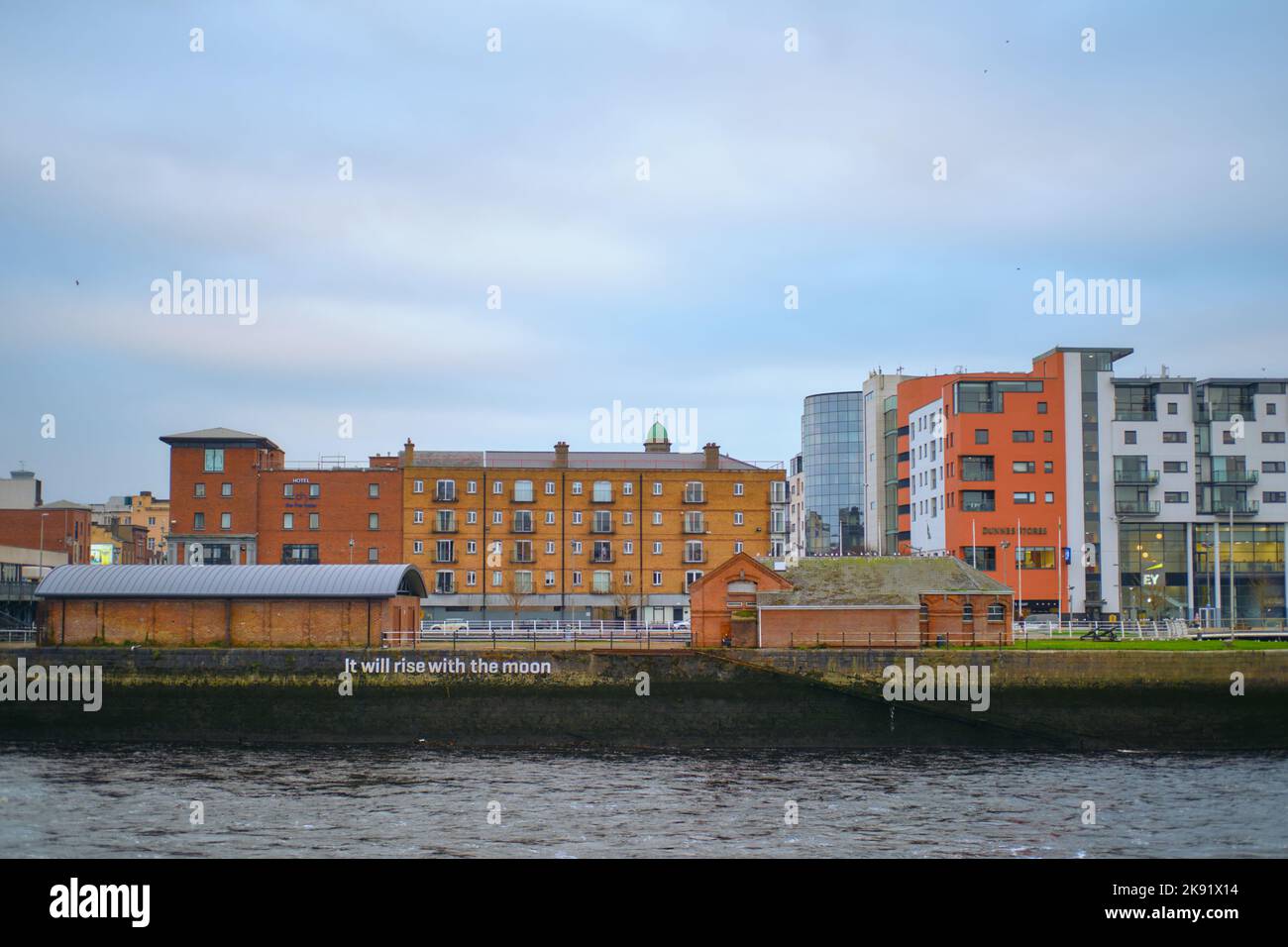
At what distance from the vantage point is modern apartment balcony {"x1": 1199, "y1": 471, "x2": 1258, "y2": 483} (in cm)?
9112

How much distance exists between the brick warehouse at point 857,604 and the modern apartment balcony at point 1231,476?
1751 inches

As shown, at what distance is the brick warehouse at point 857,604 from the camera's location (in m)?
52.9

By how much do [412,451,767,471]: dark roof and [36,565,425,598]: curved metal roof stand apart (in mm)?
32791

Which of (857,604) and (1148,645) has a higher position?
(857,604)

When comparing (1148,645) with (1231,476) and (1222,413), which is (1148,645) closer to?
(1231,476)

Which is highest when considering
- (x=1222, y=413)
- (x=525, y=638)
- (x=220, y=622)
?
(x=1222, y=413)

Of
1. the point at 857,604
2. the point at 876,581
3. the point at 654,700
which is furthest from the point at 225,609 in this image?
the point at 876,581

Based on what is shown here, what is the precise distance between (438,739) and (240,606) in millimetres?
12053

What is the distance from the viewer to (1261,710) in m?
48.8

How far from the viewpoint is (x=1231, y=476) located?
300ft

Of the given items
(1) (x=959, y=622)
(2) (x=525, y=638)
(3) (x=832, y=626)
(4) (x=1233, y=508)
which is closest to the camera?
(3) (x=832, y=626)

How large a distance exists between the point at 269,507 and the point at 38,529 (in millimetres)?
Result: 30854

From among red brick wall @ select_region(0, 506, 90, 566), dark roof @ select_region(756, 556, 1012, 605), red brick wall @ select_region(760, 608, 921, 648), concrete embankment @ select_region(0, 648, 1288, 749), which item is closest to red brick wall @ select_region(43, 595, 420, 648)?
concrete embankment @ select_region(0, 648, 1288, 749)
